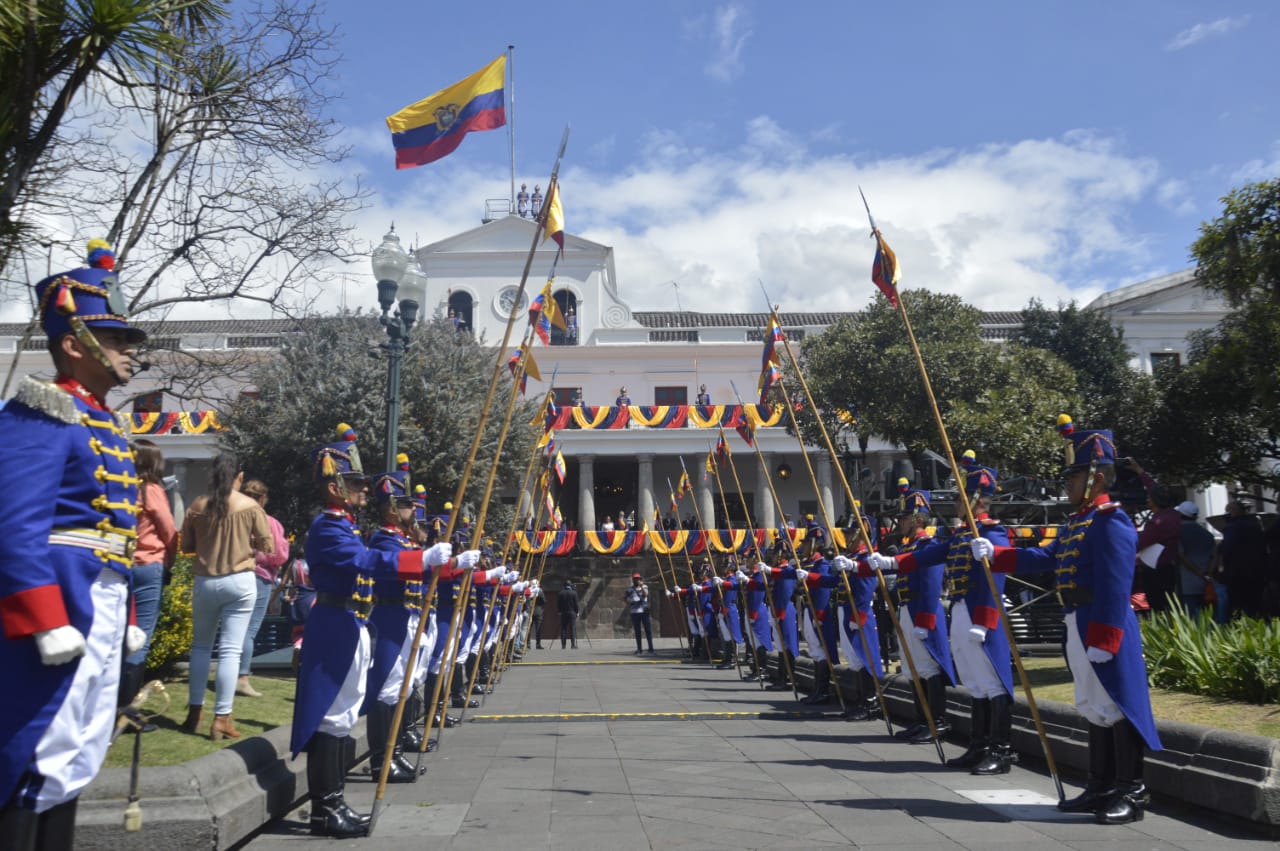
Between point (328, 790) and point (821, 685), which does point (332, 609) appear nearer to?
point (328, 790)

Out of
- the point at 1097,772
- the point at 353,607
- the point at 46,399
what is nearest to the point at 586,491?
the point at 353,607

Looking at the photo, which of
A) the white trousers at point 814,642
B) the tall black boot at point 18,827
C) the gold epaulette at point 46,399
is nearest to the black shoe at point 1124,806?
the tall black boot at point 18,827

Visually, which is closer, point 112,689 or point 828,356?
point 112,689

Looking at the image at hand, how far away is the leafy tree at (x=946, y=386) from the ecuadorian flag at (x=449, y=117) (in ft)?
57.5

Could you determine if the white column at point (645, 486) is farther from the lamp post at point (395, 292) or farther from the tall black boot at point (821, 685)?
the lamp post at point (395, 292)

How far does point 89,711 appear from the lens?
3512 millimetres

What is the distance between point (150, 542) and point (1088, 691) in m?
6.05

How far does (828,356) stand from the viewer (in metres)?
26.9

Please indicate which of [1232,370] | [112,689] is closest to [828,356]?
[1232,370]

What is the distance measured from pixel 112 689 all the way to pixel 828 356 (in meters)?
24.5

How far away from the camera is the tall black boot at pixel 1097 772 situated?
19.6ft

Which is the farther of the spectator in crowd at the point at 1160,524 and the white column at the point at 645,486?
the white column at the point at 645,486

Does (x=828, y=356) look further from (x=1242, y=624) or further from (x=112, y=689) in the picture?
(x=112, y=689)

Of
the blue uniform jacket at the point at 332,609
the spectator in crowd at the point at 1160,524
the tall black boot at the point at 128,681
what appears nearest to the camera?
the blue uniform jacket at the point at 332,609
